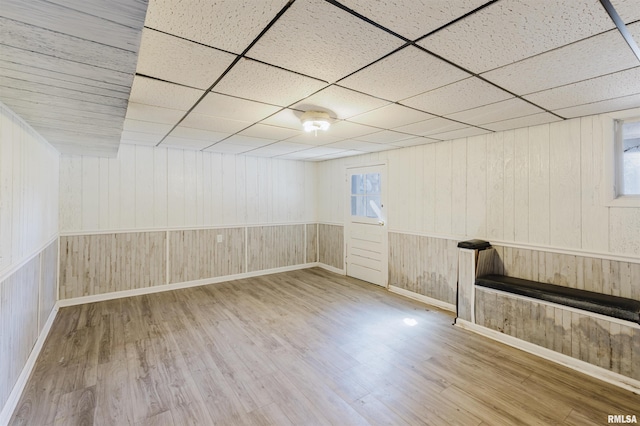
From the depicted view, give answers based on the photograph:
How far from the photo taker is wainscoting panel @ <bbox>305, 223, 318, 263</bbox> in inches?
248

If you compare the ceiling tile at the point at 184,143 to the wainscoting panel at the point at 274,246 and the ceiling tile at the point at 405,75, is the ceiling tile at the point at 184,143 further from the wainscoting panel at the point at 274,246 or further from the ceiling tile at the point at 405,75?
the ceiling tile at the point at 405,75

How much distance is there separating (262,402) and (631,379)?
2.88 metres

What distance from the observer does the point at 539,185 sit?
3141 mm

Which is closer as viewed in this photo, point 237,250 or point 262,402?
point 262,402

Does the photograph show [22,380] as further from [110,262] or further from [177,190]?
[177,190]

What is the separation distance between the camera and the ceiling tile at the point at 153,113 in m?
2.54

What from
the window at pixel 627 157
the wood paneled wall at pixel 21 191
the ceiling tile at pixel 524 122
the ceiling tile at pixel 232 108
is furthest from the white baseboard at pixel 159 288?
the window at pixel 627 157

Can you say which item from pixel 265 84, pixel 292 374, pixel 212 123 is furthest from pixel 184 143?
pixel 292 374

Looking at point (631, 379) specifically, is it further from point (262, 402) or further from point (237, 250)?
point (237, 250)

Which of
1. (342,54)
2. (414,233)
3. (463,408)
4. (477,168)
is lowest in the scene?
(463,408)

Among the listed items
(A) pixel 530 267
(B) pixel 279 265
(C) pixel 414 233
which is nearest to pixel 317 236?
(B) pixel 279 265

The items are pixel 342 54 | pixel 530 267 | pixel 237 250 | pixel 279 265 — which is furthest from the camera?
pixel 279 265

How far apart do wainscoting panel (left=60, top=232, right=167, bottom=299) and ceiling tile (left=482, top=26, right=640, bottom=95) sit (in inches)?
189

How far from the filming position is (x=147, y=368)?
8.38 ft
